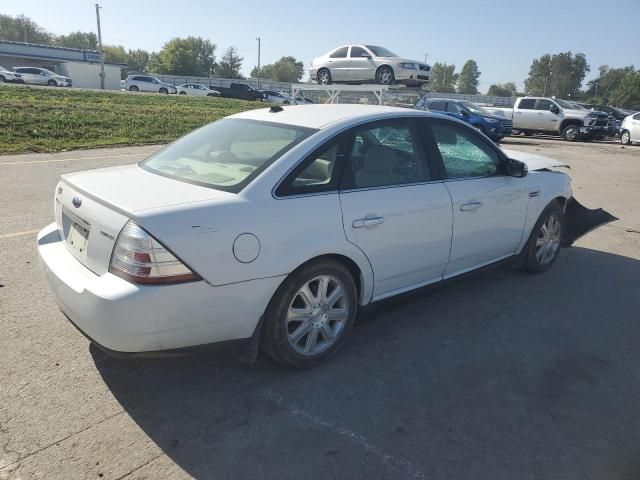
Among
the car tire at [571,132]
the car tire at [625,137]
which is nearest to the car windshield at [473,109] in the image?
the car tire at [571,132]

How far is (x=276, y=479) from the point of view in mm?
2363

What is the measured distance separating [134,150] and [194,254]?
10942mm

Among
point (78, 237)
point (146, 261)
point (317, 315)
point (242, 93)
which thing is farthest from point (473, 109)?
point (242, 93)

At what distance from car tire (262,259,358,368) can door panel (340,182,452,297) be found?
250 mm

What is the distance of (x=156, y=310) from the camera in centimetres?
258

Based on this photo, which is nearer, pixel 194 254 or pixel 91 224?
pixel 194 254

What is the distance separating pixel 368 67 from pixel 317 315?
11093 mm

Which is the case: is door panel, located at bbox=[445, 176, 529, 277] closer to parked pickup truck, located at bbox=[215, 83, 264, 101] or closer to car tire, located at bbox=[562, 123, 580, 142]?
car tire, located at bbox=[562, 123, 580, 142]

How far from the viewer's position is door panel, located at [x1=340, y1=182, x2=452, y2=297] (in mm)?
3334

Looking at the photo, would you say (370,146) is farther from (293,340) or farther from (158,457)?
(158,457)

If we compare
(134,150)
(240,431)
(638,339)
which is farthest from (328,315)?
(134,150)

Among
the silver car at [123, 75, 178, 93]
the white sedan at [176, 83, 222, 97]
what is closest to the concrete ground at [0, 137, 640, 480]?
the white sedan at [176, 83, 222, 97]

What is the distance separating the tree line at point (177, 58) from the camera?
3848 inches

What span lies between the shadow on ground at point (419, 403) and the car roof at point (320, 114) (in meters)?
1.33
